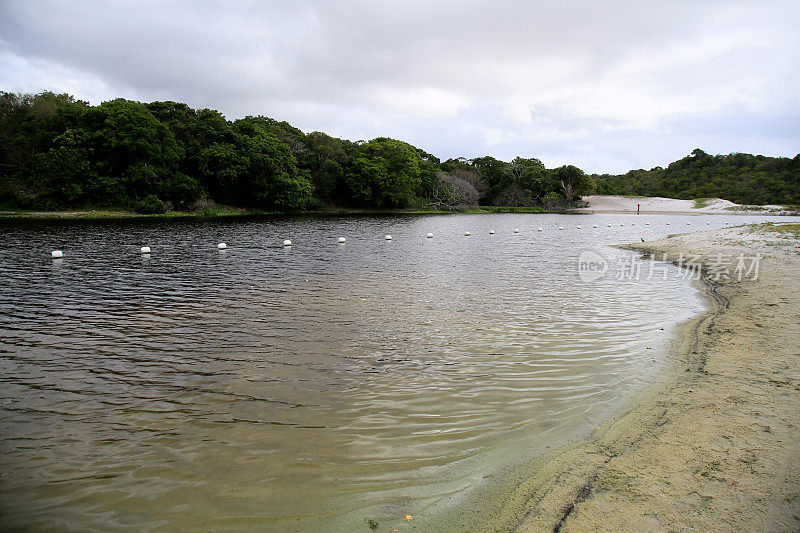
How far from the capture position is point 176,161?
49250 mm

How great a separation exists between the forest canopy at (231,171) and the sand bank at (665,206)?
4093mm

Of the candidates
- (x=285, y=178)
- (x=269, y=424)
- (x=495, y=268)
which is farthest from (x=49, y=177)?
(x=269, y=424)

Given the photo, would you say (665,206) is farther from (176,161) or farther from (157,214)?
(157,214)

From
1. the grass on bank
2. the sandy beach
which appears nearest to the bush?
the grass on bank

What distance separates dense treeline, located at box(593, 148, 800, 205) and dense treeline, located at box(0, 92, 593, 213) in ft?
170

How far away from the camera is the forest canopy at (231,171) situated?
44.0 m

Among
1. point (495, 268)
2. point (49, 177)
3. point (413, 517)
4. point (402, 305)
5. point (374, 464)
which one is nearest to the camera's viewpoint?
point (413, 517)

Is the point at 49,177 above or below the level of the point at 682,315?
above

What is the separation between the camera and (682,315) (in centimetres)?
943

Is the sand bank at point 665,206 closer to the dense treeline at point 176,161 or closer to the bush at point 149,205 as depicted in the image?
the dense treeline at point 176,161

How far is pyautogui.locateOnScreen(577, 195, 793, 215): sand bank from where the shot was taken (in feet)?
213

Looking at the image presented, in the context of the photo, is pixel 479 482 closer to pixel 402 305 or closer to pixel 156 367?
pixel 156 367

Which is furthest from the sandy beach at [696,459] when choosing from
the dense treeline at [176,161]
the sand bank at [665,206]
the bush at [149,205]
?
the sand bank at [665,206]

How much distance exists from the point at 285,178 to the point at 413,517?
182 feet
